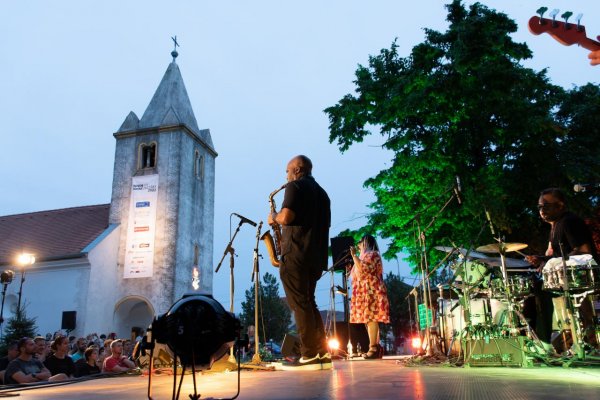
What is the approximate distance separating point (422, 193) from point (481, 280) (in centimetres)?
819

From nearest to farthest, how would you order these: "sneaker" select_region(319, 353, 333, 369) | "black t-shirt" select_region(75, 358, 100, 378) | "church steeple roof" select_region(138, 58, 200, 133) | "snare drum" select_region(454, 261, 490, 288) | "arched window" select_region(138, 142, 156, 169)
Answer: "sneaker" select_region(319, 353, 333, 369) → "snare drum" select_region(454, 261, 490, 288) → "black t-shirt" select_region(75, 358, 100, 378) → "arched window" select_region(138, 142, 156, 169) → "church steeple roof" select_region(138, 58, 200, 133)

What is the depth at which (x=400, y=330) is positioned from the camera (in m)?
35.7

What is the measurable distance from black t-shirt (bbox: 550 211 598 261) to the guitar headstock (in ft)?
27.0

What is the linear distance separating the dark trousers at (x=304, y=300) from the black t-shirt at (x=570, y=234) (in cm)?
249

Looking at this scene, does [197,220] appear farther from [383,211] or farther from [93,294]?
[383,211]

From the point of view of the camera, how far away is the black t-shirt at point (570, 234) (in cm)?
479

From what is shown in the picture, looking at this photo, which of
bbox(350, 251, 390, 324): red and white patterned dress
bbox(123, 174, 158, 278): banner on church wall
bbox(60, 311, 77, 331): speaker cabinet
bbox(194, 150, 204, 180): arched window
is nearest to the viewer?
bbox(350, 251, 390, 324): red and white patterned dress

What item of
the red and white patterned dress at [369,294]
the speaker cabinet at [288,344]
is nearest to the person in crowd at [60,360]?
the speaker cabinet at [288,344]

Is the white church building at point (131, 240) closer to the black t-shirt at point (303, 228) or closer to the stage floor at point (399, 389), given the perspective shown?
the black t-shirt at point (303, 228)

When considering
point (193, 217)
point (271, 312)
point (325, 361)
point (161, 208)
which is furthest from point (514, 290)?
point (271, 312)

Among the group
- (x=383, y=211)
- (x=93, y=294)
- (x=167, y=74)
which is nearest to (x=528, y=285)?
(x=383, y=211)

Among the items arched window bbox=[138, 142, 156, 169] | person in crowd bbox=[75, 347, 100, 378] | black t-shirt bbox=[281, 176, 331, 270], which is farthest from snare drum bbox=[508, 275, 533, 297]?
arched window bbox=[138, 142, 156, 169]

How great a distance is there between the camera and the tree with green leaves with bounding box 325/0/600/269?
12719 millimetres

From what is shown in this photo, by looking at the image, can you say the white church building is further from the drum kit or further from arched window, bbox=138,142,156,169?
the drum kit
